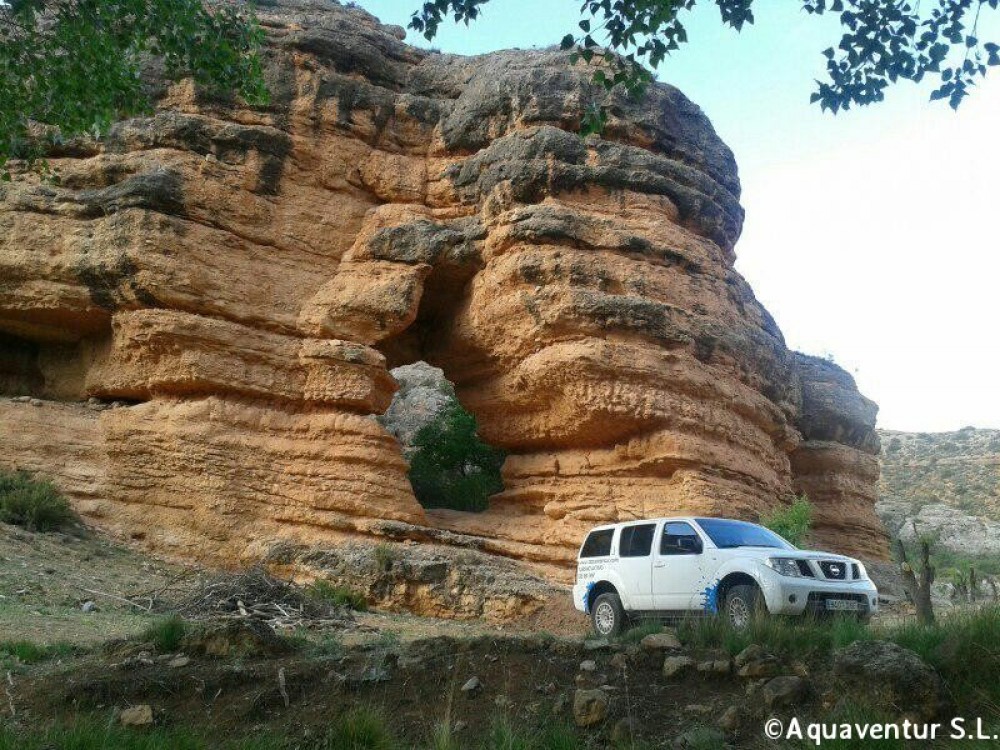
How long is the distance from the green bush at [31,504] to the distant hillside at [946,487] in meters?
29.9

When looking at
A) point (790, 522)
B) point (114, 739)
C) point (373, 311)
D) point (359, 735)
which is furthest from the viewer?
point (373, 311)

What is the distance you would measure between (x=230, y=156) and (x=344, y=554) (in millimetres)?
9079

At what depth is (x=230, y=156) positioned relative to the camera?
19.4 metres

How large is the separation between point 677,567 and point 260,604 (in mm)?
5667

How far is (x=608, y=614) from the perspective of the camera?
1180 centimetres

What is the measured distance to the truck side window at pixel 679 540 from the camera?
35.8ft

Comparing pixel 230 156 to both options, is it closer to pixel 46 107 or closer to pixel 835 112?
pixel 46 107

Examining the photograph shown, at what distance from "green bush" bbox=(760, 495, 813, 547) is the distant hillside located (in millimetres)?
19410

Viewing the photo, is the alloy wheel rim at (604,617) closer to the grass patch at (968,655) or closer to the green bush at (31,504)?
the grass patch at (968,655)

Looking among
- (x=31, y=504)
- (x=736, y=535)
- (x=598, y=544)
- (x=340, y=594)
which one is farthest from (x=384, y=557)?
(x=736, y=535)

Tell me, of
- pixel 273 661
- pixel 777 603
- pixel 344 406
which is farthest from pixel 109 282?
pixel 777 603

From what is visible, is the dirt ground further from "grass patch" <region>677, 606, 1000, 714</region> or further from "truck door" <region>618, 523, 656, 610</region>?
"truck door" <region>618, 523, 656, 610</region>

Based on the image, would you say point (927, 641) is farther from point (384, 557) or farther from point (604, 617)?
point (384, 557)

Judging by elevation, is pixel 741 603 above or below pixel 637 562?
below
